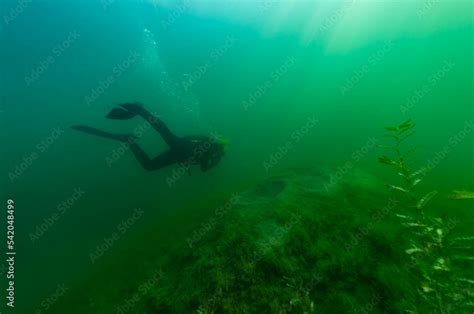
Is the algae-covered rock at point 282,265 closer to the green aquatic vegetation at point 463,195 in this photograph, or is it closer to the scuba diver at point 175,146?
the scuba diver at point 175,146

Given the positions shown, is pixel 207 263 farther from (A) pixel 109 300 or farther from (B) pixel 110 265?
(B) pixel 110 265

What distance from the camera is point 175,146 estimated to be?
32.3 feet

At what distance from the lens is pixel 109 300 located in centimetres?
695

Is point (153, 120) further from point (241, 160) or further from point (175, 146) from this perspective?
point (241, 160)

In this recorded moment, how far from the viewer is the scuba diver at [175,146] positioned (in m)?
9.09

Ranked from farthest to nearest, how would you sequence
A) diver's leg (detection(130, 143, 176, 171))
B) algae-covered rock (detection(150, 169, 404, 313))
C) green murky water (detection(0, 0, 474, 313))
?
1. diver's leg (detection(130, 143, 176, 171))
2. green murky water (detection(0, 0, 474, 313))
3. algae-covered rock (detection(150, 169, 404, 313))

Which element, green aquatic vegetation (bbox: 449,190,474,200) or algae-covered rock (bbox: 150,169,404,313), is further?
algae-covered rock (bbox: 150,169,404,313)

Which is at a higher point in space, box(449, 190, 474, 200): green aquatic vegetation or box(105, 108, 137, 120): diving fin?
box(449, 190, 474, 200): green aquatic vegetation

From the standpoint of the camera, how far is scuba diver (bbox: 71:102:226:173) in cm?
909

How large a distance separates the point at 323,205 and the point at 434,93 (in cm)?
6290

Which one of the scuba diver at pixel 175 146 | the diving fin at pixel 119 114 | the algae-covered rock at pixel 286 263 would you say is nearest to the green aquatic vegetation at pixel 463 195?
the algae-covered rock at pixel 286 263

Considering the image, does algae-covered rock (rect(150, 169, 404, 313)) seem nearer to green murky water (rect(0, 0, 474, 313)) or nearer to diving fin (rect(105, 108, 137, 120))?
green murky water (rect(0, 0, 474, 313))

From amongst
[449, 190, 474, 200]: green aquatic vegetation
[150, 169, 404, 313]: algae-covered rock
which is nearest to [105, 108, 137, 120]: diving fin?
[150, 169, 404, 313]: algae-covered rock

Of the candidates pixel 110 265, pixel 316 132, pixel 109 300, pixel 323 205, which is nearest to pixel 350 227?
pixel 323 205
